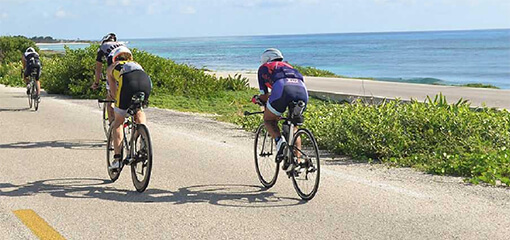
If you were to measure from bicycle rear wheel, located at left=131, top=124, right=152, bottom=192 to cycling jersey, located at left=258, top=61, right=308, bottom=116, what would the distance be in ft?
4.74

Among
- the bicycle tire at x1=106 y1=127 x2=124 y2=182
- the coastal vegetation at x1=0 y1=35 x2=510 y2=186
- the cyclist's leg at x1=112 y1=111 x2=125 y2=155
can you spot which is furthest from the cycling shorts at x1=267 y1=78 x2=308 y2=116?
the coastal vegetation at x1=0 y1=35 x2=510 y2=186

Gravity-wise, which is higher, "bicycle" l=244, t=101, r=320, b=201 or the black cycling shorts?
the black cycling shorts

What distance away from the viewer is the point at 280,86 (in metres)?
7.56

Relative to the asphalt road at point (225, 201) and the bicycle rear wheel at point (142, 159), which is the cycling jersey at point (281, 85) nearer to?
the asphalt road at point (225, 201)

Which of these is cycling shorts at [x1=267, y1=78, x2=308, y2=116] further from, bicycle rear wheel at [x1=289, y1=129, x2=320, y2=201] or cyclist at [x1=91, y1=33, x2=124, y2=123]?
cyclist at [x1=91, y1=33, x2=124, y2=123]

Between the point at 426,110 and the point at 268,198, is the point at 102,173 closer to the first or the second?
the point at 268,198

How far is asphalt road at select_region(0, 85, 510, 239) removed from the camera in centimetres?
624

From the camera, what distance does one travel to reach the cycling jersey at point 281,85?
7.57 m

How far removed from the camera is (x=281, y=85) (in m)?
7.56

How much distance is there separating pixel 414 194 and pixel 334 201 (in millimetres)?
994

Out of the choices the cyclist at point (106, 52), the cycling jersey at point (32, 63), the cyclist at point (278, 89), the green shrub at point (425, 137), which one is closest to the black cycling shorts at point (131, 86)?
the cyclist at point (278, 89)

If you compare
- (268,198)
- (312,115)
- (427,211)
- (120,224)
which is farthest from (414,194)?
(312,115)

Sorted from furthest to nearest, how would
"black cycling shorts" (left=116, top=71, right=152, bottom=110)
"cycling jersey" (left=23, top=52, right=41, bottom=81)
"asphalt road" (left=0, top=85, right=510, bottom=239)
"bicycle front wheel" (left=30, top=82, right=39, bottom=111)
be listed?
"cycling jersey" (left=23, top=52, right=41, bottom=81) < "bicycle front wheel" (left=30, top=82, right=39, bottom=111) < "black cycling shorts" (left=116, top=71, right=152, bottom=110) < "asphalt road" (left=0, top=85, right=510, bottom=239)

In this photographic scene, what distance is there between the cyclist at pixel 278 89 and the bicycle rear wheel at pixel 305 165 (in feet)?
0.40
